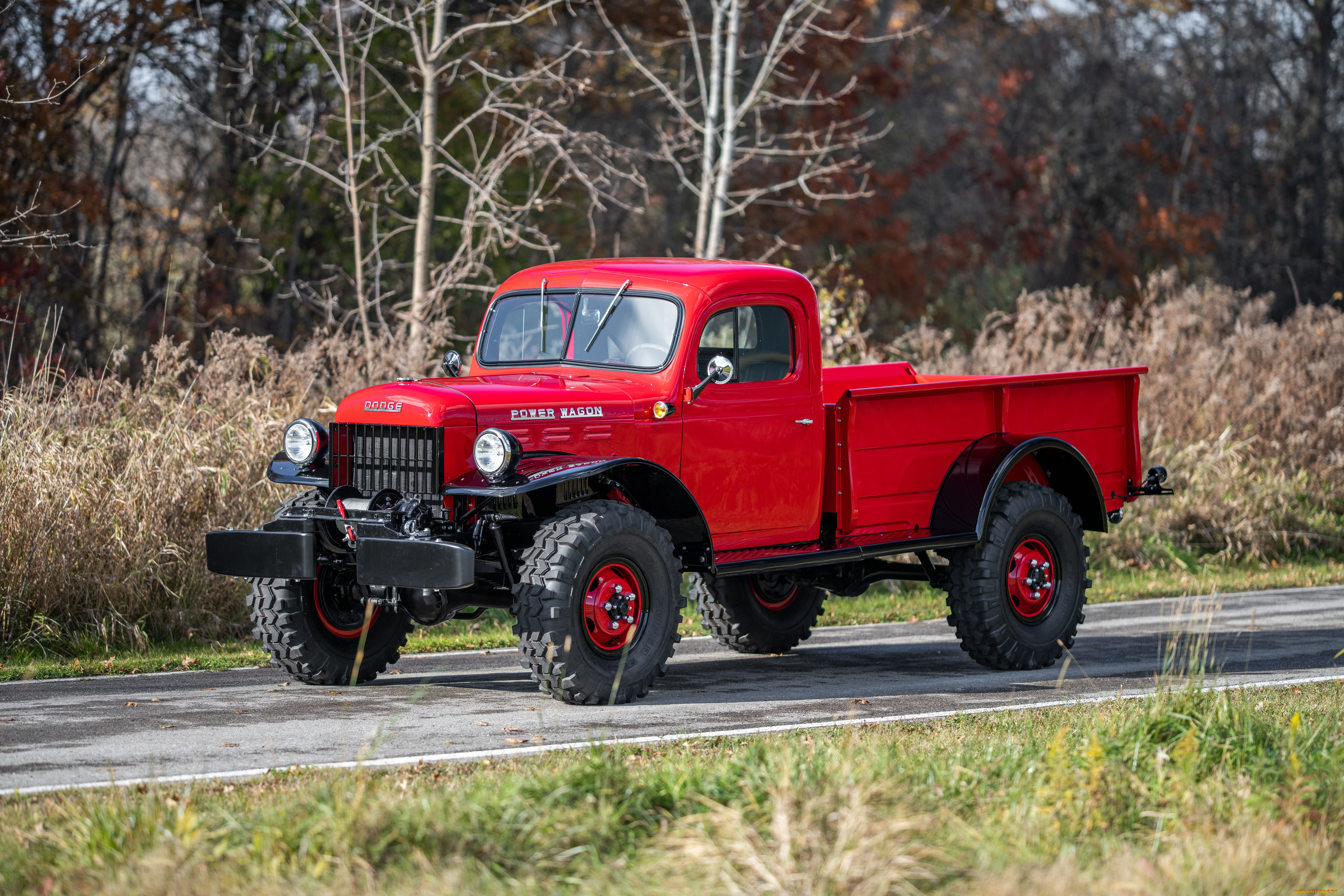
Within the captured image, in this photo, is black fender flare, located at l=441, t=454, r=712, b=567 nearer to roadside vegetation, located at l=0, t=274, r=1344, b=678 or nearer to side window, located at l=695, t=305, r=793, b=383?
side window, located at l=695, t=305, r=793, b=383

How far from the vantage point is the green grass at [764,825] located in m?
4.96

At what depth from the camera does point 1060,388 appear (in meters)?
10.9

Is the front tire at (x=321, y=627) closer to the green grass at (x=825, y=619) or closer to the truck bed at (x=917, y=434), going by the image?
the green grass at (x=825, y=619)

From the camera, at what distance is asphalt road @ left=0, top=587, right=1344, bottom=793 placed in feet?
24.5

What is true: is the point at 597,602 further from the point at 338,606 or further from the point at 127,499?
the point at 127,499

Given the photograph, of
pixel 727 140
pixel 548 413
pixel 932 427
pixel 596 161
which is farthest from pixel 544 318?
pixel 596 161

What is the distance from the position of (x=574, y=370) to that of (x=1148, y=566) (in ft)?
28.0

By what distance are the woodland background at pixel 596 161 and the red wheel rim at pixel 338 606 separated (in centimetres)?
385

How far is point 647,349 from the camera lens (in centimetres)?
943

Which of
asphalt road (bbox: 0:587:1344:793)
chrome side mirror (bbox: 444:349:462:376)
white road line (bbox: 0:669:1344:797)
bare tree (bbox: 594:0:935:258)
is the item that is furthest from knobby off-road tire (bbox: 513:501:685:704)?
bare tree (bbox: 594:0:935:258)

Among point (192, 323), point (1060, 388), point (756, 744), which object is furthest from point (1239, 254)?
point (756, 744)

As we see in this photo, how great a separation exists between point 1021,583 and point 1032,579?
0.10 meters

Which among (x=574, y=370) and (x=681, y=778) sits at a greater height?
(x=574, y=370)

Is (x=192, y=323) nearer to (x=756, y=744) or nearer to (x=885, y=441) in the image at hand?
(x=885, y=441)
